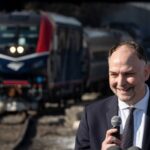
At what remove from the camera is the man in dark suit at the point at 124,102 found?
366 centimetres

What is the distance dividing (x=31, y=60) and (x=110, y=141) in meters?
18.6

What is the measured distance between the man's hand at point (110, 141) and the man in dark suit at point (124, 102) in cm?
4

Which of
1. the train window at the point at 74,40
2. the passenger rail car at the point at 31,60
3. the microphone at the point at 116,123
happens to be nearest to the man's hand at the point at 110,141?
the microphone at the point at 116,123

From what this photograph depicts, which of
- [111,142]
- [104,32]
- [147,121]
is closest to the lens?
[111,142]

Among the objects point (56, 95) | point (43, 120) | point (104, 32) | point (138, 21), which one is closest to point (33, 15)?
point (56, 95)

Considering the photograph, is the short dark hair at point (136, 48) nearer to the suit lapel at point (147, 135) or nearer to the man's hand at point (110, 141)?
the suit lapel at point (147, 135)

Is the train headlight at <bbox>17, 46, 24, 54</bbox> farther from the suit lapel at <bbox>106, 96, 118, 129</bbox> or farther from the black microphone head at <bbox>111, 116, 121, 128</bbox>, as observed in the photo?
the black microphone head at <bbox>111, 116, 121, 128</bbox>

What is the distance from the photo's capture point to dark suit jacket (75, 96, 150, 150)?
3783 mm

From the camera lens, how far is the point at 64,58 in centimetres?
2428

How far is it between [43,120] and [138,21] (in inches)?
2234

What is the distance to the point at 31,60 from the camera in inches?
867

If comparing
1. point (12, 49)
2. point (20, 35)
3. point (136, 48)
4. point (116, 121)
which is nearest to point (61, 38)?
point (20, 35)

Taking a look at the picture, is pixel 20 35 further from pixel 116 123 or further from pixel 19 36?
pixel 116 123

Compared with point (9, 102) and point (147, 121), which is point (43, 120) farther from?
point (147, 121)
